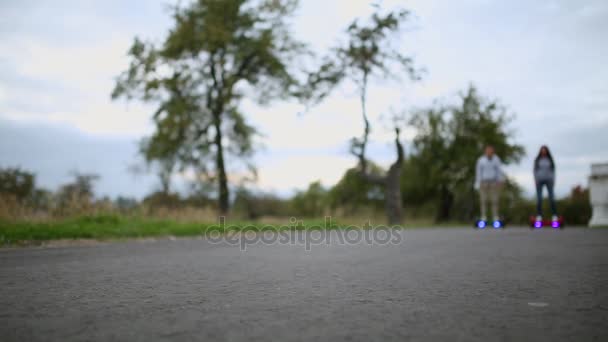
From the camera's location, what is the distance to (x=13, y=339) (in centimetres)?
195

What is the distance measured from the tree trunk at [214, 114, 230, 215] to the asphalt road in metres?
20.4

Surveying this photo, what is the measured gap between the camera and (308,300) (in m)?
2.78

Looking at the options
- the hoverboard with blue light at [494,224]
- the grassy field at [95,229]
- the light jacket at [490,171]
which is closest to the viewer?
the grassy field at [95,229]

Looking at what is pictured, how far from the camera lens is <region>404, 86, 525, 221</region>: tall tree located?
118 feet

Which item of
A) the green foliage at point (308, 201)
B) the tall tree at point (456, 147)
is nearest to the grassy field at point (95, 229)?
the tall tree at point (456, 147)

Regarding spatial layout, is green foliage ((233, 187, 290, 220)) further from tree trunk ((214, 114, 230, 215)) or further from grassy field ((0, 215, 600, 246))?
grassy field ((0, 215, 600, 246))

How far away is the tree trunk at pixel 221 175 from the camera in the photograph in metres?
25.1

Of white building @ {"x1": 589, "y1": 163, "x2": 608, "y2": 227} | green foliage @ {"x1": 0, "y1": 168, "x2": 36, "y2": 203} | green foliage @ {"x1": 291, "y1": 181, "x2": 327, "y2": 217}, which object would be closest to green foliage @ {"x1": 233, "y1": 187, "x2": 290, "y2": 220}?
green foliage @ {"x1": 0, "y1": 168, "x2": 36, "y2": 203}

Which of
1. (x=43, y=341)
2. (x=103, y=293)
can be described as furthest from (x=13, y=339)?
(x=103, y=293)

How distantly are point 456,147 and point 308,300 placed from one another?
3687 centimetres

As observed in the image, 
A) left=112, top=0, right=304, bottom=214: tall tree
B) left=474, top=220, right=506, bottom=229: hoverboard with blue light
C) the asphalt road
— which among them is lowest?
left=474, top=220, right=506, bottom=229: hoverboard with blue light

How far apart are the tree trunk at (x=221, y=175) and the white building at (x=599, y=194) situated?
17.3m

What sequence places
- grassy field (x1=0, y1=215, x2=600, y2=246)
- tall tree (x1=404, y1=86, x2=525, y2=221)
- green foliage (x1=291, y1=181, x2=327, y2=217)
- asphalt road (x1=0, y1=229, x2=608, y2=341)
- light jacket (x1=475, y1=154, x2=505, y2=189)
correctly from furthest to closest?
green foliage (x1=291, y1=181, x2=327, y2=217) < tall tree (x1=404, y1=86, x2=525, y2=221) < light jacket (x1=475, y1=154, x2=505, y2=189) < grassy field (x1=0, y1=215, x2=600, y2=246) < asphalt road (x1=0, y1=229, x2=608, y2=341)

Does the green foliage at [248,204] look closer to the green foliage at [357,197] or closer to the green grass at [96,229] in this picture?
the green grass at [96,229]
